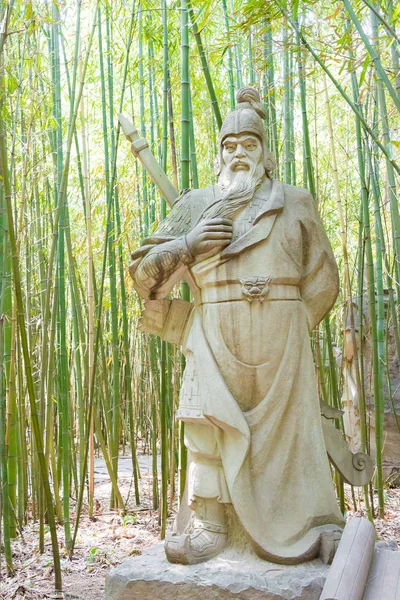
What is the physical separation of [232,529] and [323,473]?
410 mm

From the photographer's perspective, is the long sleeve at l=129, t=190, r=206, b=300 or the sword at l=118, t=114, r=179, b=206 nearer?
the long sleeve at l=129, t=190, r=206, b=300

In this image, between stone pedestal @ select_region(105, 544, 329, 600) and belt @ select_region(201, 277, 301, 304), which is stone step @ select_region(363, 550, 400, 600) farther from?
belt @ select_region(201, 277, 301, 304)

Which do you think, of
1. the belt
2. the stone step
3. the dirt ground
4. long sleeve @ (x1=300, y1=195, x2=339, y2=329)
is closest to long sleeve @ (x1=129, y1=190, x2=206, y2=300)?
the belt

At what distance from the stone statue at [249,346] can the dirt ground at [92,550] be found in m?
0.90

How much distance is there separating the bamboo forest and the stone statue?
41cm

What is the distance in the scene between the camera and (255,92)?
10.1ft

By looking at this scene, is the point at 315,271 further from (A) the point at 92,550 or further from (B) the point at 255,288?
(A) the point at 92,550

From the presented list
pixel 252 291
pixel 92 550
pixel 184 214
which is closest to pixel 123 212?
pixel 92 550

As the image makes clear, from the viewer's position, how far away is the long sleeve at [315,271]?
292 centimetres

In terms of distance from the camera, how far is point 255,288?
276 cm

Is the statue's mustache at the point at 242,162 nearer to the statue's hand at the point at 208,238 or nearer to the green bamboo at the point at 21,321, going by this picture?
the statue's hand at the point at 208,238

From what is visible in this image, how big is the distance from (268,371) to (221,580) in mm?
776

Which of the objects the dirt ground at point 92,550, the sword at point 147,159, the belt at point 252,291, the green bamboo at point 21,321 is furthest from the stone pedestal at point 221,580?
the sword at point 147,159

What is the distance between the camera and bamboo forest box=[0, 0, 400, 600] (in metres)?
3.27
